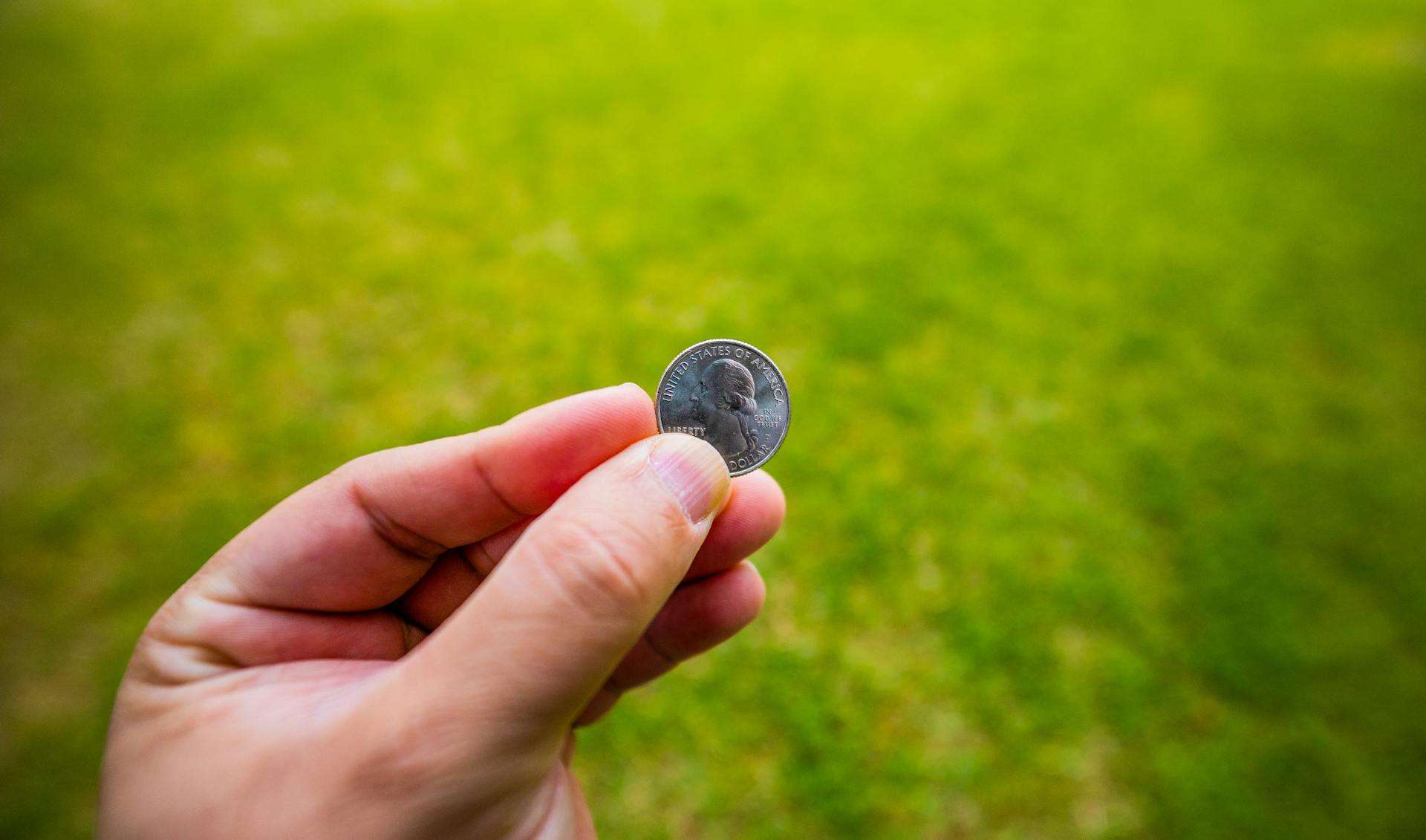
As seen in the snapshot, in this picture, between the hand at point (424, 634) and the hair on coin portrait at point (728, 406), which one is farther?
the hair on coin portrait at point (728, 406)

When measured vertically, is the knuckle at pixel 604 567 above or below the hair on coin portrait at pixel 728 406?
above

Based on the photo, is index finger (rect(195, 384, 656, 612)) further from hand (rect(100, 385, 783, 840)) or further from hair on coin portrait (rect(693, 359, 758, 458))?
hair on coin portrait (rect(693, 359, 758, 458))

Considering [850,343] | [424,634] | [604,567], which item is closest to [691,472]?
[604,567]

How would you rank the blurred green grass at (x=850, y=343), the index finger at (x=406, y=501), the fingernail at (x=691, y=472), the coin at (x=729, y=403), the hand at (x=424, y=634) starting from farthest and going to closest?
the blurred green grass at (x=850, y=343) → the coin at (x=729, y=403) → the index finger at (x=406, y=501) → the fingernail at (x=691, y=472) → the hand at (x=424, y=634)

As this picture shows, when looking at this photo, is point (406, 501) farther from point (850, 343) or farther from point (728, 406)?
point (850, 343)

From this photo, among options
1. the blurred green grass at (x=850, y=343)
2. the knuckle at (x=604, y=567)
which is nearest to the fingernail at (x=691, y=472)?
the knuckle at (x=604, y=567)

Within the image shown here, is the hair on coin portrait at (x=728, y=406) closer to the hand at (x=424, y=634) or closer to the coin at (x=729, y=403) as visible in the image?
the coin at (x=729, y=403)

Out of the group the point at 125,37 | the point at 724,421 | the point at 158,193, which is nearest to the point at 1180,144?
the point at 724,421
